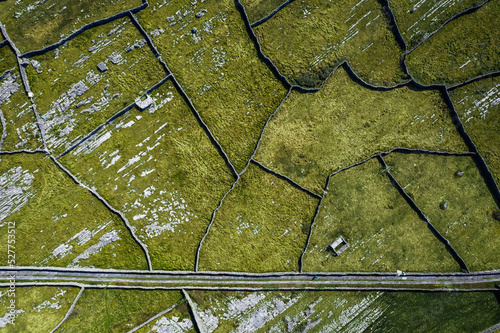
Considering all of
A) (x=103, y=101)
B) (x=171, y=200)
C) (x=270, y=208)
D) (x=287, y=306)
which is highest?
(x=103, y=101)

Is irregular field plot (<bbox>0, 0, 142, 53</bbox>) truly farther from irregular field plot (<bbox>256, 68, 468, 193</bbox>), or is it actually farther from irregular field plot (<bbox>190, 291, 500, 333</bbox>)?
irregular field plot (<bbox>190, 291, 500, 333</bbox>)

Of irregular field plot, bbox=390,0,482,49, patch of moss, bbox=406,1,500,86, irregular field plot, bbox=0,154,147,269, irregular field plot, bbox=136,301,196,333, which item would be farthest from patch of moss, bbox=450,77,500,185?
irregular field plot, bbox=0,154,147,269

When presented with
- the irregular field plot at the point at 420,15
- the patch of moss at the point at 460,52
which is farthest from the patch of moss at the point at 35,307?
the irregular field plot at the point at 420,15

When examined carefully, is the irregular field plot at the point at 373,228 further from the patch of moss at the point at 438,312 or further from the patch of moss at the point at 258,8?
the patch of moss at the point at 258,8

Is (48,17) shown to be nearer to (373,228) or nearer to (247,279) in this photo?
(247,279)

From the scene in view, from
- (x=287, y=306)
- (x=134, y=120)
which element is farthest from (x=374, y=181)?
(x=134, y=120)

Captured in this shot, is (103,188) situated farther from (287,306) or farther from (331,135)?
(331,135)

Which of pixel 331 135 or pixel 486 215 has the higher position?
pixel 331 135
